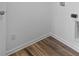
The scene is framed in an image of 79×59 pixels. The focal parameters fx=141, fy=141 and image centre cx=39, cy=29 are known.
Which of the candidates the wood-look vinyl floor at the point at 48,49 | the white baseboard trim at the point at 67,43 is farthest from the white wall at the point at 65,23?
the wood-look vinyl floor at the point at 48,49

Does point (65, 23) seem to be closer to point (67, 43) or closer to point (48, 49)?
point (67, 43)

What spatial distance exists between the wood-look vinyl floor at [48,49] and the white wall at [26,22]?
0.26 m

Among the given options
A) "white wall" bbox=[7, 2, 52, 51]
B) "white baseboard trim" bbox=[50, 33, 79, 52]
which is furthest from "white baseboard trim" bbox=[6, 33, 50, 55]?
"white baseboard trim" bbox=[50, 33, 79, 52]

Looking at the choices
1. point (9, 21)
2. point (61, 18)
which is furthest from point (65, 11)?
point (9, 21)

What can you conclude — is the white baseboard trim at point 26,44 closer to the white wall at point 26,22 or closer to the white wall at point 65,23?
the white wall at point 26,22

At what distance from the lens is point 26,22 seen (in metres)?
3.11

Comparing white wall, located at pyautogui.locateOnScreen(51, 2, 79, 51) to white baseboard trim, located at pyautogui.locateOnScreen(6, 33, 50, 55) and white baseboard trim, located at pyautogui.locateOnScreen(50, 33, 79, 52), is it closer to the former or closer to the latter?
white baseboard trim, located at pyautogui.locateOnScreen(50, 33, 79, 52)

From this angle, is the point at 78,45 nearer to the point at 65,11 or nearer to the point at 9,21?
the point at 65,11

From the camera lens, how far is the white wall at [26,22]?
2.92 metres

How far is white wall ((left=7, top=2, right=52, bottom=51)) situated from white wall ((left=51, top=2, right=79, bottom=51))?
0.19m

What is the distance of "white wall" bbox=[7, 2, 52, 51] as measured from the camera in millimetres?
2920

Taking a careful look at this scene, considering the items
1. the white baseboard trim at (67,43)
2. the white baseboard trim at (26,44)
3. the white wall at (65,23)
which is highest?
the white wall at (65,23)

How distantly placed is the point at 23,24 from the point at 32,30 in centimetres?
28

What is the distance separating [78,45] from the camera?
265cm
